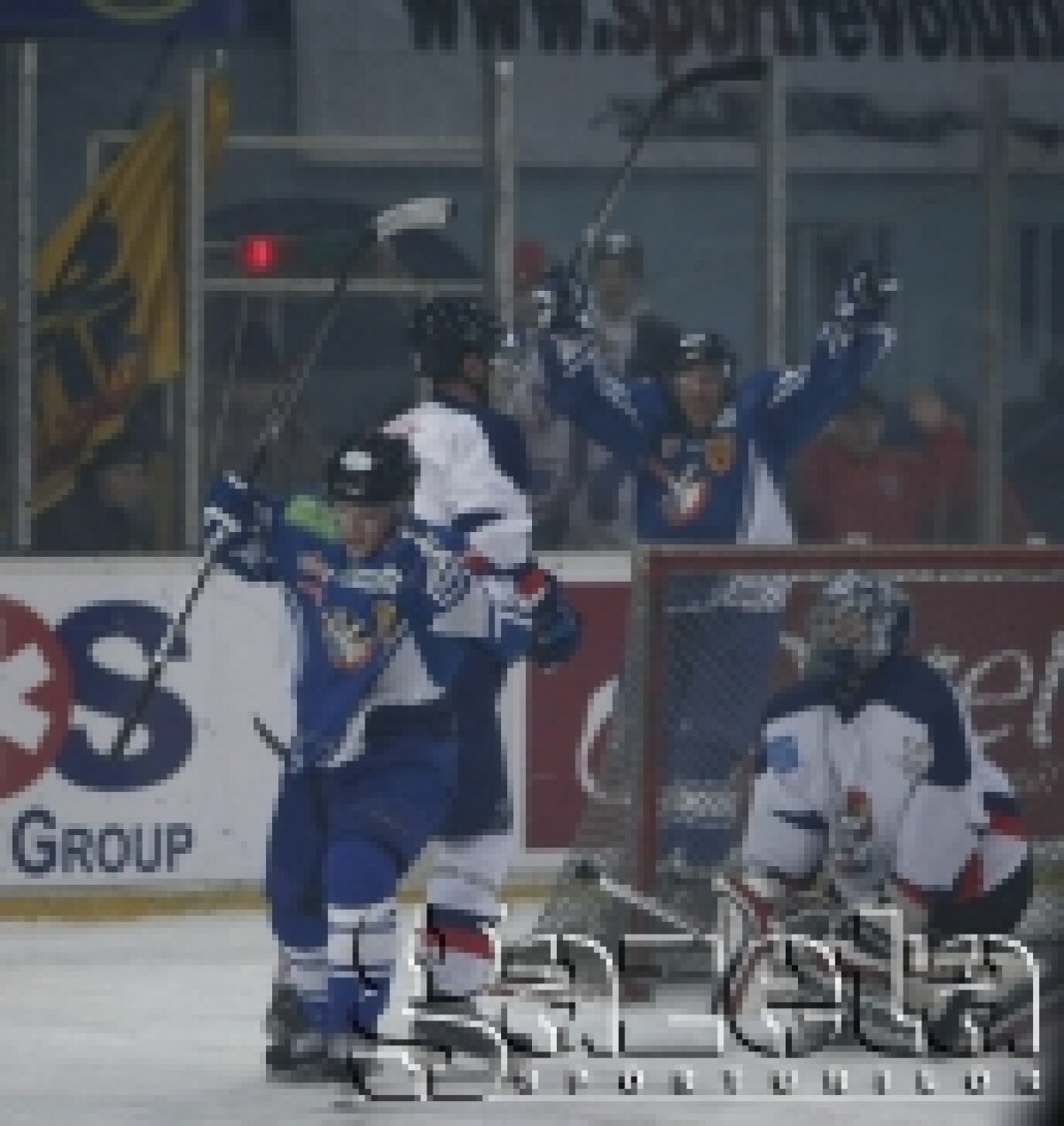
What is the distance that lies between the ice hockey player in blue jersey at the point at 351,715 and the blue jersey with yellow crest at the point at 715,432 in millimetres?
2226

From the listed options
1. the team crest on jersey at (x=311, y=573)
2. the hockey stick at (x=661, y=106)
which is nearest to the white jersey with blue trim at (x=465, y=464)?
the team crest on jersey at (x=311, y=573)

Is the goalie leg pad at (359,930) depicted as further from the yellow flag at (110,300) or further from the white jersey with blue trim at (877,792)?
the yellow flag at (110,300)

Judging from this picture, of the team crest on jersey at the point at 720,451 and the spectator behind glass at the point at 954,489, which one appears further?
the spectator behind glass at the point at 954,489

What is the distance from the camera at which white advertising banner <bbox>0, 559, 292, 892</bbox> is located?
34.0 ft

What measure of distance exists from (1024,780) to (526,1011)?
1.33 meters

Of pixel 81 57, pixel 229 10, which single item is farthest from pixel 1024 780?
pixel 81 57

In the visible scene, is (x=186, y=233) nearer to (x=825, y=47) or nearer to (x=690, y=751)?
(x=690, y=751)

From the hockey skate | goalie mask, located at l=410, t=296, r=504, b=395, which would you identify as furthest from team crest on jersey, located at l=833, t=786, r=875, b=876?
the hockey skate

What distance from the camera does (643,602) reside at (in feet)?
30.0

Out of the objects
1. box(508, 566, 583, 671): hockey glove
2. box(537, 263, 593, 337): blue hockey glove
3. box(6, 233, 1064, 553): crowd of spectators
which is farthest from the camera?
box(6, 233, 1064, 553): crowd of spectators

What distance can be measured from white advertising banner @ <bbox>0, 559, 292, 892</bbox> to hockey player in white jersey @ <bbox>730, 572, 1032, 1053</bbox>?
2428 millimetres

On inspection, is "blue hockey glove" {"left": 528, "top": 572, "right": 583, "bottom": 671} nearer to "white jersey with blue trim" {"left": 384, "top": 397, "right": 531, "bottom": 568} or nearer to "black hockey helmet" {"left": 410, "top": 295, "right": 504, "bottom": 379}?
"white jersey with blue trim" {"left": 384, "top": 397, "right": 531, "bottom": 568}

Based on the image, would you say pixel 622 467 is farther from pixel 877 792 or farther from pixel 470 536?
pixel 470 536

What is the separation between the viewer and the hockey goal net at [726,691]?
9.11 meters
